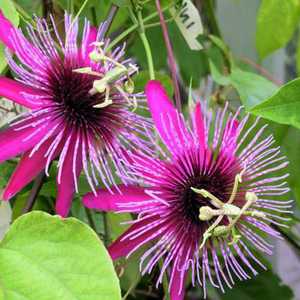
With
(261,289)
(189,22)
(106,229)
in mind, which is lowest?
(261,289)

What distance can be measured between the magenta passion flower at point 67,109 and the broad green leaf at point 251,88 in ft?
0.56

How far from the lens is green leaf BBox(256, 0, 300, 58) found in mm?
813

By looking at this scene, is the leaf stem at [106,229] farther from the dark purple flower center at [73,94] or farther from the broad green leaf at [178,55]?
the broad green leaf at [178,55]

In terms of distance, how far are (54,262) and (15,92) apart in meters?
0.14

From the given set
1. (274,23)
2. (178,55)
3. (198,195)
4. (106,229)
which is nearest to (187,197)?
(198,195)

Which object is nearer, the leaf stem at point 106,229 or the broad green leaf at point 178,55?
the leaf stem at point 106,229

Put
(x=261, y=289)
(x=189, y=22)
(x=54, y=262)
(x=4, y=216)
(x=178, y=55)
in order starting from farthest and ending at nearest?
(x=178, y=55)
(x=261, y=289)
(x=189, y=22)
(x=4, y=216)
(x=54, y=262)

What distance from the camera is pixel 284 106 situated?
50cm

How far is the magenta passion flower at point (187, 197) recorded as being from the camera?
0.50 meters

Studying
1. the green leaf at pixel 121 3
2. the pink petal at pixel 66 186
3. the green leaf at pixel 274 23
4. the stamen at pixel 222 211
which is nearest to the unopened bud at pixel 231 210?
the stamen at pixel 222 211

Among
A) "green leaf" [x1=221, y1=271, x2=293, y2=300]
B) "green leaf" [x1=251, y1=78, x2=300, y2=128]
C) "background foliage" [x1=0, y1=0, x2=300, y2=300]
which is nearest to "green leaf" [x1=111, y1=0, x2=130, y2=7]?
"background foliage" [x1=0, y1=0, x2=300, y2=300]

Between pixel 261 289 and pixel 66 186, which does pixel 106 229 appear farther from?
pixel 261 289

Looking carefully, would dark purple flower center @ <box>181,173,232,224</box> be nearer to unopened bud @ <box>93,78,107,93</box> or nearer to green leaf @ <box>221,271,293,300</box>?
unopened bud @ <box>93,78,107,93</box>

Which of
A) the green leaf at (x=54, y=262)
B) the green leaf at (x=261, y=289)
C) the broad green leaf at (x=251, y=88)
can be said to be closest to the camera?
the green leaf at (x=54, y=262)
